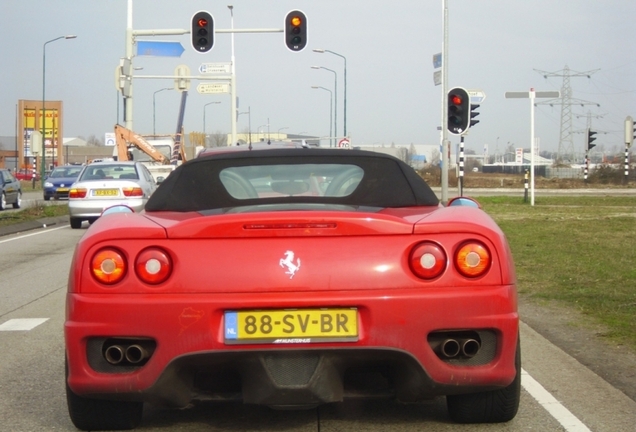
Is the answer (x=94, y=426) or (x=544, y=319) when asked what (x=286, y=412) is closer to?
(x=94, y=426)

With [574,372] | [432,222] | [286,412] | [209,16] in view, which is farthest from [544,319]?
[209,16]

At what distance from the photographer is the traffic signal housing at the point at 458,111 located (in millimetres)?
20484

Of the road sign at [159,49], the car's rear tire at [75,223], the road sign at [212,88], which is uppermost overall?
the road sign at [159,49]

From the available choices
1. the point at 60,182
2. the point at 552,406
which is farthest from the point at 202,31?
the point at 552,406

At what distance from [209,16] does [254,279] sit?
24.3m

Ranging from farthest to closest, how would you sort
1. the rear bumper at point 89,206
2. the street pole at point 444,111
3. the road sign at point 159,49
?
the road sign at point 159,49 → the street pole at point 444,111 → the rear bumper at point 89,206

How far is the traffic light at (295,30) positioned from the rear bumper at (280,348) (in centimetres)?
2387

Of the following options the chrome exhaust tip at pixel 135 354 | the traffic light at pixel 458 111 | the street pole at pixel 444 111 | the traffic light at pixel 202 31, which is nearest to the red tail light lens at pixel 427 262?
the chrome exhaust tip at pixel 135 354

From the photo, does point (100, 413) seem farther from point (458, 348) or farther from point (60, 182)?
point (60, 182)

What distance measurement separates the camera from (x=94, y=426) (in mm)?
4516

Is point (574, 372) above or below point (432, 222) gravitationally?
below

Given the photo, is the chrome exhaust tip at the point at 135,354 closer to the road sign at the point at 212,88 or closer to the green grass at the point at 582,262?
the green grass at the point at 582,262

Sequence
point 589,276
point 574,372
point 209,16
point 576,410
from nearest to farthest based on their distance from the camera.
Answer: point 576,410, point 574,372, point 589,276, point 209,16

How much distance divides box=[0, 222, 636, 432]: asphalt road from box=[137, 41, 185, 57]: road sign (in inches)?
1104
